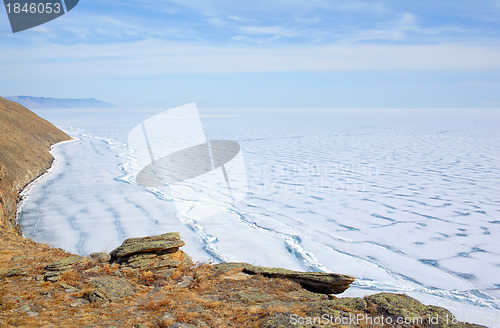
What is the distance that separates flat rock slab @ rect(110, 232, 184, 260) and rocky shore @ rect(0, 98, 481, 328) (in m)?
0.03

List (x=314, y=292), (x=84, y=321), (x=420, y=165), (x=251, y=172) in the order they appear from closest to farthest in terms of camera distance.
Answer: (x=84, y=321)
(x=314, y=292)
(x=251, y=172)
(x=420, y=165)

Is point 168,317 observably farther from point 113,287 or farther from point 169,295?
point 113,287

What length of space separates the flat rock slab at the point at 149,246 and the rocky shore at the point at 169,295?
0.03m

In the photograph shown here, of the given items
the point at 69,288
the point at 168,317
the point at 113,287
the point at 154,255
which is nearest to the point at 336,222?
the point at 154,255

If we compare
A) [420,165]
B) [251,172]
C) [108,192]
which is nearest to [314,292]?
[108,192]

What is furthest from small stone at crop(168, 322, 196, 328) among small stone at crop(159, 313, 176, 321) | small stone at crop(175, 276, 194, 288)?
small stone at crop(175, 276, 194, 288)

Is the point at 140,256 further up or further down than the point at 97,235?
further up

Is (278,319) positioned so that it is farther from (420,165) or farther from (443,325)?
(420,165)

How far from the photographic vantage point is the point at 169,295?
23.6ft

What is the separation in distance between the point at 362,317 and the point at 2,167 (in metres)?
20.4

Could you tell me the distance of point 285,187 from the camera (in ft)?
68.3

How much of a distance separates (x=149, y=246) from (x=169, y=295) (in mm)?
1913

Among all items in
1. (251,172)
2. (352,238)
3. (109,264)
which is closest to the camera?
(109,264)

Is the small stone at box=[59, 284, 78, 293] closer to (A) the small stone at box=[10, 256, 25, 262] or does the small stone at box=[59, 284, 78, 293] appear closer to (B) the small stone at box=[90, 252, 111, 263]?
(B) the small stone at box=[90, 252, 111, 263]
